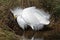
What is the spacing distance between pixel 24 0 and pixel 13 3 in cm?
19

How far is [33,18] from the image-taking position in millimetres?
3822

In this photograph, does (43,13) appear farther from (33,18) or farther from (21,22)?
(21,22)

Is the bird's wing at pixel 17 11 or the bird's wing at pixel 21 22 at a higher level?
the bird's wing at pixel 17 11

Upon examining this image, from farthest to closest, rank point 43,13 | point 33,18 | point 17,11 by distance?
point 17,11 < point 43,13 < point 33,18

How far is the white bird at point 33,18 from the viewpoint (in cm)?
378

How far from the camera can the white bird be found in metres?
3.78

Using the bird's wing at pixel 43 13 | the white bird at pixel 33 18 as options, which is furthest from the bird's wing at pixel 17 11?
the bird's wing at pixel 43 13

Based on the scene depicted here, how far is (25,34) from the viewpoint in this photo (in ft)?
12.4

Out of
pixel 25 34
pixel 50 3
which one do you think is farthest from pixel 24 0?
pixel 25 34

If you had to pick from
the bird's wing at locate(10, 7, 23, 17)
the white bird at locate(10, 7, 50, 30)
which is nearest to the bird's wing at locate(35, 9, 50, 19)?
the white bird at locate(10, 7, 50, 30)

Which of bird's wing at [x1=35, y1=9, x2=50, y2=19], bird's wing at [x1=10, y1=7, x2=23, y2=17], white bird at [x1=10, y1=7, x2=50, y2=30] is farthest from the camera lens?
bird's wing at [x1=10, y1=7, x2=23, y2=17]

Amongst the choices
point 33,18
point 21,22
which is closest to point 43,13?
point 33,18

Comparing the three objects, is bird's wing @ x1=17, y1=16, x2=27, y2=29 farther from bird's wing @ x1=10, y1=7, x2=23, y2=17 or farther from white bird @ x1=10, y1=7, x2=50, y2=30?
bird's wing @ x1=10, y1=7, x2=23, y2=17

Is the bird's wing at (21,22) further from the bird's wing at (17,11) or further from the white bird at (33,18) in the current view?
the bird's wing at (17,11)
